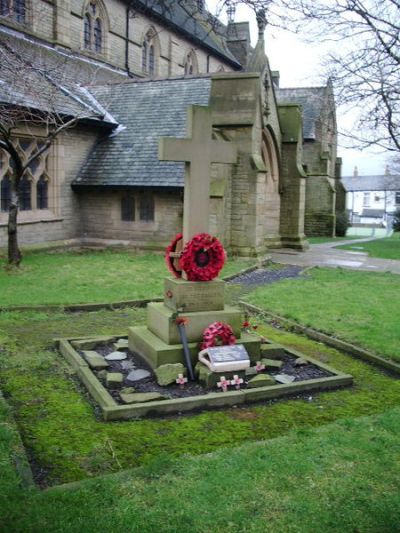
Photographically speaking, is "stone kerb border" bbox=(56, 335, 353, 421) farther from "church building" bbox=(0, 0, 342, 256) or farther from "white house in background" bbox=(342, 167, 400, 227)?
"white house in background" bbox=(342, 167, 400, 227)

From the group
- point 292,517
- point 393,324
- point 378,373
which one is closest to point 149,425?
A: point 292,517

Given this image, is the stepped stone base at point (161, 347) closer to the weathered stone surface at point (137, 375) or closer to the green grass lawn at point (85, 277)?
the weathered stone surface at point (137, 375)

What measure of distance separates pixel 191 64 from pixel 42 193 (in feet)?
67.3

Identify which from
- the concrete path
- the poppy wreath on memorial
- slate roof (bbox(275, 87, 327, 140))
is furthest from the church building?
slate roof (bbox(275, 87, 327, 140))

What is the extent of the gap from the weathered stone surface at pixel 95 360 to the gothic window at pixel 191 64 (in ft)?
100

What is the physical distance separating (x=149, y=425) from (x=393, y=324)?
5877mm

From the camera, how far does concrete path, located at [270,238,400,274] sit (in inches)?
726

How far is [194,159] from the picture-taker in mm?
7449

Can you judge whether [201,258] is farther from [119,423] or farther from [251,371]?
[119,423]

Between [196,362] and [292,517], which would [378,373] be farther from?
[292,517]

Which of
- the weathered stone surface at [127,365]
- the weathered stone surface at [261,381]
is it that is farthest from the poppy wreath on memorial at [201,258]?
the weathered stone surface at [261,381]

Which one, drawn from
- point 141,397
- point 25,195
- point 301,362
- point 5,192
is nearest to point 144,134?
point 25,195

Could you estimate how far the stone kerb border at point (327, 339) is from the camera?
25.2 feet

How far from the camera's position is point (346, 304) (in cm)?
1161
